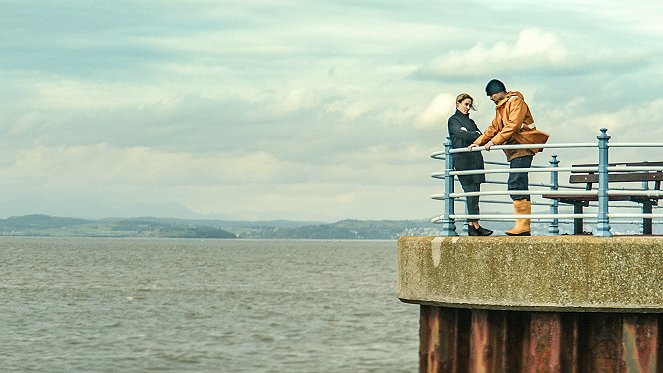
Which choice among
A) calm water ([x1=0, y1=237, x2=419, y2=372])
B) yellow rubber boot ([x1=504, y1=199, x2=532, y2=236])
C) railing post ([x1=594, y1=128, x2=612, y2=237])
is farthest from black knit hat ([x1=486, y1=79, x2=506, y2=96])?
calm water ([x1=0, y1=237, x2=419, y2=372])

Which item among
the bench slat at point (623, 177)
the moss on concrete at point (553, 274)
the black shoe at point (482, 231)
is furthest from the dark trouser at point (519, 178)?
the bench slat at point (623, 177)

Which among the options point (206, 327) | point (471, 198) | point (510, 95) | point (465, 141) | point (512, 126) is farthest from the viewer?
point (206, 327)

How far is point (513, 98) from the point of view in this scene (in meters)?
11.8

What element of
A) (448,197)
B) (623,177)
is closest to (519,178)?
(448,197)

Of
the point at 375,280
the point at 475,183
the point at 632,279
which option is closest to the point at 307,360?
the point at 475,183

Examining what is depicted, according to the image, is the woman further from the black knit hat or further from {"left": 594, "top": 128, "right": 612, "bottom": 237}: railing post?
{"left": 594, "top": 128, "right": 612, "bottom": 237}: railing post

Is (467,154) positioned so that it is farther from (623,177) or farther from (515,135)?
(623,177)

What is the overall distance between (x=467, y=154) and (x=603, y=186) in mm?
2045

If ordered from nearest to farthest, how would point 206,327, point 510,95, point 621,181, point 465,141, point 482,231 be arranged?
point 510,95, point 465,141, point 482,231, point 621,181, point 206,327

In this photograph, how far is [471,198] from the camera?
492 inches

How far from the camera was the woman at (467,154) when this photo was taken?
1254 centimetres

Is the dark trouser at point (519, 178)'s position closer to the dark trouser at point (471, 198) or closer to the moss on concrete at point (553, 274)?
the dark trouser at point (471, 198)

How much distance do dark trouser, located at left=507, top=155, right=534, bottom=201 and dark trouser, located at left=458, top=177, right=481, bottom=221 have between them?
0.49 m

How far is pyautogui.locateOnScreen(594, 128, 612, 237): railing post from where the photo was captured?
10711mm
